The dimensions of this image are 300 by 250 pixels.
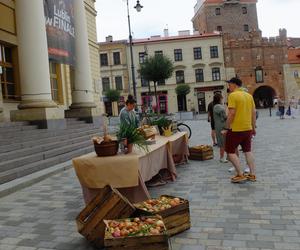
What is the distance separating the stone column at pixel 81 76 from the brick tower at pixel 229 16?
4909 cm

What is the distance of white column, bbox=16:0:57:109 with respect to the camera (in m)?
Result: 12.9

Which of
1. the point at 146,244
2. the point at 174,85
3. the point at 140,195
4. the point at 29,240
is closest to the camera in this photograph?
the point at 146,244

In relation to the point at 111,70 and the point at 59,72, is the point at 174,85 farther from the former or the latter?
the point at 59,72

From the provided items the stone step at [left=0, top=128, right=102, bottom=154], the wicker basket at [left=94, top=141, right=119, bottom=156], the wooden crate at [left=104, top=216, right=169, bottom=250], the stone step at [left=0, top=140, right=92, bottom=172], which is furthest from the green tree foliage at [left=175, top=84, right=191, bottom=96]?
the wooden crate at [left=104, top=216, right=169, bottom=250]

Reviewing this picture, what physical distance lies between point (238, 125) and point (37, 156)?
5.18 meters

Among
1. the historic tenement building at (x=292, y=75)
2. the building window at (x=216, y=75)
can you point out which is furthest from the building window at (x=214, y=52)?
the historic tenement building at (x=292, y=75)

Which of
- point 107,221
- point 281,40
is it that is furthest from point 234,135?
point 281,40

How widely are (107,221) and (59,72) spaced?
16.0m

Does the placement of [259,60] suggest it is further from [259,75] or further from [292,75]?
[292,75]

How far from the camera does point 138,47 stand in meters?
55.8

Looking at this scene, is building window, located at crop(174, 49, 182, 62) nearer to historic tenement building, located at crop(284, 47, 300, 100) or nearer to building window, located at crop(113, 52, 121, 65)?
building window, located at crop(113, 52, 121, 65)

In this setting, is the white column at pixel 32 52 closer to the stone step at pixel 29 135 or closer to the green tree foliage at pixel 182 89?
the stone step at pixel 29 135

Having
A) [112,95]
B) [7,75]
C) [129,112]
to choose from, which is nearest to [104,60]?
[112,95]

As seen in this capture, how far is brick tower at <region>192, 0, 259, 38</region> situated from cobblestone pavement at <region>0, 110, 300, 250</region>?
58585 millimetres
